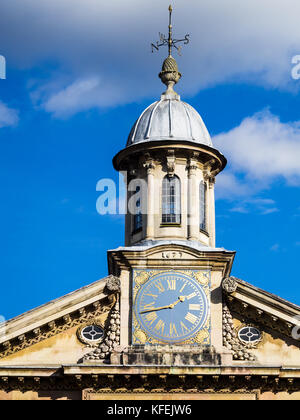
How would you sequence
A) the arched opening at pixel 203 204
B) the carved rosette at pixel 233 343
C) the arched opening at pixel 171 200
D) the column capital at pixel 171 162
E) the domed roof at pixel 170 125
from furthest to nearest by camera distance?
the domed roof at pixel 170 125
the arched opening at pixel 203 204
the column capital at pixel 171 162
the arched opening at pixel 171 200
the carved rosette at pixel 233 343

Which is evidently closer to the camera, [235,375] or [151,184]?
[235,375]

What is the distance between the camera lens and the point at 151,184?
44.9m

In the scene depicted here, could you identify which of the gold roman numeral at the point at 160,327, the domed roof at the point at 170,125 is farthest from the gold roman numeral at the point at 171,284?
the domed roof at the point at 170,125

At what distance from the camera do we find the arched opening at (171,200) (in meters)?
44.6

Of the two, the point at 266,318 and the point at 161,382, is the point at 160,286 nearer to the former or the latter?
the point at 161,382

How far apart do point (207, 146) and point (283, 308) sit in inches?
318

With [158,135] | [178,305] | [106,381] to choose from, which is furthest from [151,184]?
[106,381]

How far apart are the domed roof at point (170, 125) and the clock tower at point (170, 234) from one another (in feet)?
0.14

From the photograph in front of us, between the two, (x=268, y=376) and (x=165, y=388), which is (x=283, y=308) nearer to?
(x=268, y=376)

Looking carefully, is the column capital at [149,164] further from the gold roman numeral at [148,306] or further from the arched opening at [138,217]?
the gold roman numeral at [148,306]

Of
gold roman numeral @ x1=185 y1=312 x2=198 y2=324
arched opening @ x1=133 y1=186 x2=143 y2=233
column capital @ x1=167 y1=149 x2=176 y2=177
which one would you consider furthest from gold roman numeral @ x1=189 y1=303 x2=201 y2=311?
column capital @ x1=167 y1=149 x2=176 y2=177

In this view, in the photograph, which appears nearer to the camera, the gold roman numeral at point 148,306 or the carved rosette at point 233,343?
the carved rosette at point 233,343
